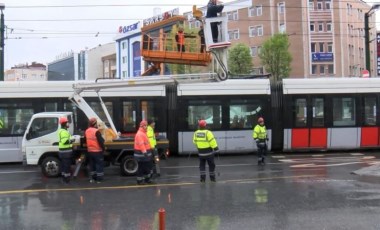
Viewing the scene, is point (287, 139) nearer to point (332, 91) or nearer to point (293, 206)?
point (332, 91)

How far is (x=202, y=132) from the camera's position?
43.0 ft

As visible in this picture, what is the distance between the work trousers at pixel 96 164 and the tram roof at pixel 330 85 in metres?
9.70

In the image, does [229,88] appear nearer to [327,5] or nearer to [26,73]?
[327,5]

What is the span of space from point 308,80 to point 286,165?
5.26 m

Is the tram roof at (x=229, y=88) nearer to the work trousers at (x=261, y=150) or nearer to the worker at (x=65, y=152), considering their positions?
the work trousers at (x=261, y=150)

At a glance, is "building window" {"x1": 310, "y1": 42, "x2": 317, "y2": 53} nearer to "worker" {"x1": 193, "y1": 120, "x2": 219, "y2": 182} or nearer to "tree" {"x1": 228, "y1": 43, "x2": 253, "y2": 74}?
"tree" {"x1": 228, "y1": 43, "x2": 253, "y2": 74}

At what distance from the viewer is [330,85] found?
20.6 m

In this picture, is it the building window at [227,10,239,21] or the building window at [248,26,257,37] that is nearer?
the building window at [248,26,257,37]

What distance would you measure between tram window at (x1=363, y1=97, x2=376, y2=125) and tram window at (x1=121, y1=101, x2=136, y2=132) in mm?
9724

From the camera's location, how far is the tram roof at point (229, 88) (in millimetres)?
19922

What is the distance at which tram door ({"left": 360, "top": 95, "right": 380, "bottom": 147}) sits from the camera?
20.6 meters

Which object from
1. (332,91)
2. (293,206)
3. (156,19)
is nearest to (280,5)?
(156,19)

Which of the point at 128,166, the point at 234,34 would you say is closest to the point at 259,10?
the point at 234,34

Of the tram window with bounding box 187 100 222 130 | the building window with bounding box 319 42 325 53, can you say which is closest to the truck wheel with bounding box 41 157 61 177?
the tram window with bounding box 187 100 222 130
